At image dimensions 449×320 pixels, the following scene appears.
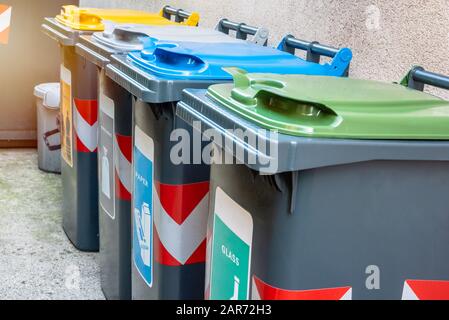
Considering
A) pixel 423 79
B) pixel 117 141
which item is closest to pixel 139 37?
pixel 117 141

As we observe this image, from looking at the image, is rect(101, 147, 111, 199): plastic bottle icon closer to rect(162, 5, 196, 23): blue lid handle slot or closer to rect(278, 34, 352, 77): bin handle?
rect(278, 34, 352, 77): bin handle

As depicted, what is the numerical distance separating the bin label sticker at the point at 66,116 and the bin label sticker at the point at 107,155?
73cm

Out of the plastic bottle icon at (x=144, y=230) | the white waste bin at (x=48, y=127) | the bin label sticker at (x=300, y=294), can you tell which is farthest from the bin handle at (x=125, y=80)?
the white waste bin at (x=48, y=127)

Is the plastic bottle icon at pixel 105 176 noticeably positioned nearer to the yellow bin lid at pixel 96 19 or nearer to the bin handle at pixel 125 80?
the bin handle at pixel 125 80

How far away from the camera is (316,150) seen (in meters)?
1.44

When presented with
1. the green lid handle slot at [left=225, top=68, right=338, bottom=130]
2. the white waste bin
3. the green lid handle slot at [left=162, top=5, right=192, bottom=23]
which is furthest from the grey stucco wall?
the white waste bin

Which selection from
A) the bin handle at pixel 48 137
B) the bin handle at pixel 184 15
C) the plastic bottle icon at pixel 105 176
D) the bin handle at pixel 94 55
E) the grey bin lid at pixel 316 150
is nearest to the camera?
the grey bin lid at pixel 316 150

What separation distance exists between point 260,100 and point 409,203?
431mm

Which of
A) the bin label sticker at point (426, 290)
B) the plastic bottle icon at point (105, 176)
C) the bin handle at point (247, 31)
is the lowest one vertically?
the plastic bottle icon at point (105, 176)

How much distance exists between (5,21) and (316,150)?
15.6 ft

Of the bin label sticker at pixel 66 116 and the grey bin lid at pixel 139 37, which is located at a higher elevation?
the grey bin lid at pixel 139 37

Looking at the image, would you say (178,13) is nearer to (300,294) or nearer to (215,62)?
(215,62)

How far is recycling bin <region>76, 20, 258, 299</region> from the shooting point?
2.74m

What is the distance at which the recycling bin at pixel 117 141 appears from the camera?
2742 mm
